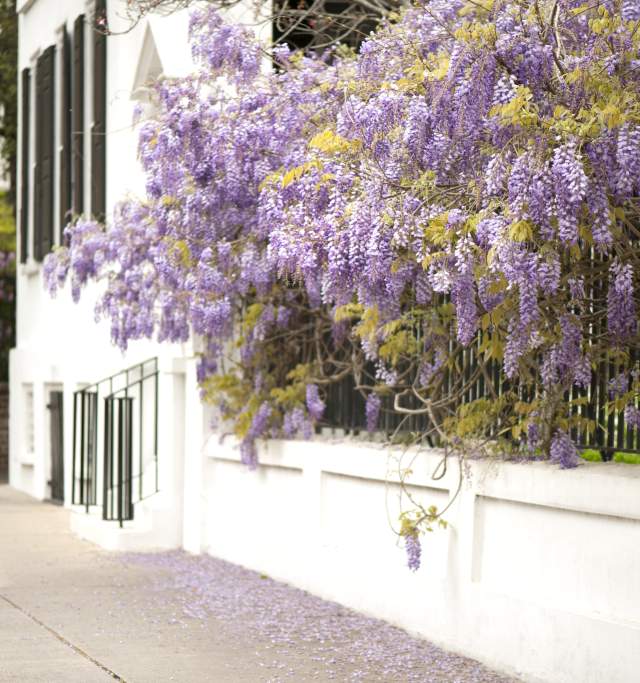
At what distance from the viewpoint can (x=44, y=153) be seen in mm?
18578

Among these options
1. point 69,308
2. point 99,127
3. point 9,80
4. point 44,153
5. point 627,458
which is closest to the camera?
point 627,458

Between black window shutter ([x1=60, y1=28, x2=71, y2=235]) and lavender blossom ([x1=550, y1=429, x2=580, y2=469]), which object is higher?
black window shutter ([x1=60, y1=28, x2=71, y2=235])

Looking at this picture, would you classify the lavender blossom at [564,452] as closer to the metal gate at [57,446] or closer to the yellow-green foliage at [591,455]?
the yellow-green foliage at [591,455]

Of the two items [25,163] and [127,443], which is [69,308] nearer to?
[25,163]

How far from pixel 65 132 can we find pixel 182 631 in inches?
396

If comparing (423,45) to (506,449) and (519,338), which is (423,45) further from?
(506,449)

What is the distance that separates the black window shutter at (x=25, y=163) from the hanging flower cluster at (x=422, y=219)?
8.88 meters

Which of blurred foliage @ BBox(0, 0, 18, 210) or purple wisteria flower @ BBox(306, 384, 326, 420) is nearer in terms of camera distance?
purple wisteria flower @ BBox(306, 384, 326, 420)

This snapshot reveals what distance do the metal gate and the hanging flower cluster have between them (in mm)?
6714

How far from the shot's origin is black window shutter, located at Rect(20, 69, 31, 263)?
64.5ft

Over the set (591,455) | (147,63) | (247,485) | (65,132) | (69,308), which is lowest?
(247,485)

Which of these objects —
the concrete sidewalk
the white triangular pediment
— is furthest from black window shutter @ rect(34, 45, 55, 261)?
the concrete sidewalk

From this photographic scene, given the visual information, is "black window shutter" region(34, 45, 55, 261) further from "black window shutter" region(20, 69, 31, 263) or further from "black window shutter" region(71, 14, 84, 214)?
"black window shutter" region(71, 14, 84, 214)

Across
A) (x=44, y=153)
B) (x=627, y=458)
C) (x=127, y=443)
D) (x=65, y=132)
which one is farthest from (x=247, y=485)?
(x=44, y=153)
